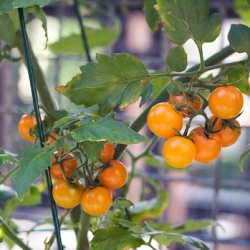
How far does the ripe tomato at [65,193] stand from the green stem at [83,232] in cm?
5

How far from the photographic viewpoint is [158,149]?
4.13 ft

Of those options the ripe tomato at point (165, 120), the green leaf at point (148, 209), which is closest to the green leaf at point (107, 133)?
the ripe tomato at point (165, 120)

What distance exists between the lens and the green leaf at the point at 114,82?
0.44m

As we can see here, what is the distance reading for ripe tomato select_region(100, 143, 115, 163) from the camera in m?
0.48

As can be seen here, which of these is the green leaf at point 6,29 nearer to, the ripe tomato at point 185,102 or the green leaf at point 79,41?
the ripe tomato at point 185,102

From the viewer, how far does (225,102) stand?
15.7 inches

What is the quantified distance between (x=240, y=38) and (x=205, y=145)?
0.09m

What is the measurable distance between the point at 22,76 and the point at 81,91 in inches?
36.9

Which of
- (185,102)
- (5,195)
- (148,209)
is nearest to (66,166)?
(185,102)

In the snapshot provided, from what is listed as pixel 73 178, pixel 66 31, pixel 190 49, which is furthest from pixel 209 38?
pixel 66 31

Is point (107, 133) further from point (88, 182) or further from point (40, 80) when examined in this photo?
point (40, 80)

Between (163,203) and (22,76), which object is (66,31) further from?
(163,203)

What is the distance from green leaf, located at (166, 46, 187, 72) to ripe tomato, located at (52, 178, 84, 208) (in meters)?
0.14

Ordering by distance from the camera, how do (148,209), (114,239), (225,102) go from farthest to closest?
(148,209) < (114,239) < (225,102)
